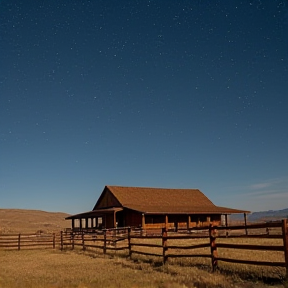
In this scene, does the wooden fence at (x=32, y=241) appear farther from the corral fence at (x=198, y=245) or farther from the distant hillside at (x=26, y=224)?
the distant hillside at (x=26, y=224)

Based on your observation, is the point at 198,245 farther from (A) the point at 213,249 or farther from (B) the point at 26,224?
(B) the point at 26,224

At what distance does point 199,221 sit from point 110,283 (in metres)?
37.4

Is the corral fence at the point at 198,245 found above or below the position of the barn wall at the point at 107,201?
below

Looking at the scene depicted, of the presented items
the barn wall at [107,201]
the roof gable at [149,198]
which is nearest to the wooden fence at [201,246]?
the roof gable at [149,198]

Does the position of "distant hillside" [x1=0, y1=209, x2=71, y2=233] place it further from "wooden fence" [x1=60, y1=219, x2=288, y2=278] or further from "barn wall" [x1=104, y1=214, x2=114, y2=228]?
"wooden fence" [x1=60, y1=219, x2=288, y2=278]

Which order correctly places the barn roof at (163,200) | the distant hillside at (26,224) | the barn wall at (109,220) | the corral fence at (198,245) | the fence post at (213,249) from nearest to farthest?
the corral fence at (198,245) → the fence post at (213,249) → the barn roof at (163,200) → the barn wall at (109,220) → the distant hillside at (26,224)

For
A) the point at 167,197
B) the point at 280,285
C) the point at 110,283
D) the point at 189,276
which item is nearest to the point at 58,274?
the point at 110,283

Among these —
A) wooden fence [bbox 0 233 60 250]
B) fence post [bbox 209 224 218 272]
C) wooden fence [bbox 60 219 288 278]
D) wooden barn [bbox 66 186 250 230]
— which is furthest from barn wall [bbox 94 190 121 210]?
fence post [bbox 209 224 218 272]

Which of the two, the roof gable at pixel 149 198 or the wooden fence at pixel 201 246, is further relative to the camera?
the roof gable at pixel 149 198

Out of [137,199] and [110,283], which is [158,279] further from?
[137,199]

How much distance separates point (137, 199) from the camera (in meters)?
46.3

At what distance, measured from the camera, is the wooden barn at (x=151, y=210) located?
4138cm

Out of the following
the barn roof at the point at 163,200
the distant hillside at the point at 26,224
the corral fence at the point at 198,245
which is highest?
the barn roof at the point at 163,200

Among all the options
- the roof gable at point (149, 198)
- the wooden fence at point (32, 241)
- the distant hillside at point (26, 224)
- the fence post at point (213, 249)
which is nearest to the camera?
the fence post at point (213, 249)
